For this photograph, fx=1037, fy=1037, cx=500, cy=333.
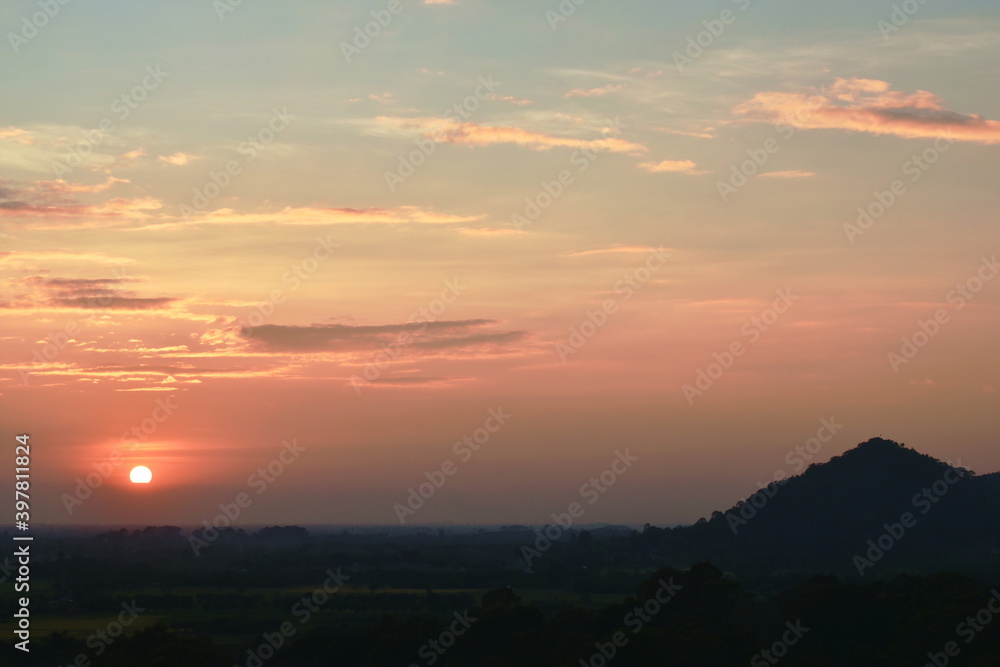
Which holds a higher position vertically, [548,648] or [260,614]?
[260,614]

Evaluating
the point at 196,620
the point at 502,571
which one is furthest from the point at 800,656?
the point at 502,571

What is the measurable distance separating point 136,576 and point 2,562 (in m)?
26.1

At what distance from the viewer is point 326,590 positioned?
151m

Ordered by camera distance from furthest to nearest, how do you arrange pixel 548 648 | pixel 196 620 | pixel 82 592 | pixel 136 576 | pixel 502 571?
pixel 502 571, pixel 136 576, pixel 82 592, pixel 196 620, pixel 548 648

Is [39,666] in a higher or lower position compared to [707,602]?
higher

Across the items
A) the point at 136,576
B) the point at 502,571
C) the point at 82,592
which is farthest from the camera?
the point at 502,571

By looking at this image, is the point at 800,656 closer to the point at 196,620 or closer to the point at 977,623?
the point at 977,623

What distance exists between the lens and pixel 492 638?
2547 inches

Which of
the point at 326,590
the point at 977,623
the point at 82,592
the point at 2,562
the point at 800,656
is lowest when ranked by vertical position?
the point at 977,623

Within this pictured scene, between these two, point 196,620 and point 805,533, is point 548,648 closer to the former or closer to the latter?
point 196,620

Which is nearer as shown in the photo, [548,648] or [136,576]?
[548,648]

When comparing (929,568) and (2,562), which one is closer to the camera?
(929,568)

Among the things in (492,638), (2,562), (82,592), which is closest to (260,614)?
(82,592)

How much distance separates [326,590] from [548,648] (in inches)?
3842
